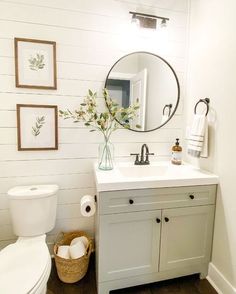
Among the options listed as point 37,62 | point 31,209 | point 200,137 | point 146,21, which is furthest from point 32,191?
point 146,21

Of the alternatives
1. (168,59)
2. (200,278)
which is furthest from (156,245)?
(168,59)

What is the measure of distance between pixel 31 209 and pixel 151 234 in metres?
0.90

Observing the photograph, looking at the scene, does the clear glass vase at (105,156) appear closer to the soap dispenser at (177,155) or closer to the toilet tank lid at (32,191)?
the toilet tank lid at (32,191)

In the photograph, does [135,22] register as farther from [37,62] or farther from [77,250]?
[77,250]

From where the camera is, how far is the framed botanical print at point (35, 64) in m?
1.59

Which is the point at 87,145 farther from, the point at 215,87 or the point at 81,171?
the point at 215,87

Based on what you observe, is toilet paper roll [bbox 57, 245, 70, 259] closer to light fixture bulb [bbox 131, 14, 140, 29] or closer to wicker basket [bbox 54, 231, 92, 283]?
wicker basket [bbox 54, 231, 92, 283]

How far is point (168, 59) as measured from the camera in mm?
1896

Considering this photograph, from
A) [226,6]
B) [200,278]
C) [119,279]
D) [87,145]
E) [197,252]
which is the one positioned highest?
[226,6]

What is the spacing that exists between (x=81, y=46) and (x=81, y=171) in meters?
1.06

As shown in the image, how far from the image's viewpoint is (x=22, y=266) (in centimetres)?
117

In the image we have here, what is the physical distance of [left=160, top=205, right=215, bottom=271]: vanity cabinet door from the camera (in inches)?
59.1

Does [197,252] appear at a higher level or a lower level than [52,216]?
lower

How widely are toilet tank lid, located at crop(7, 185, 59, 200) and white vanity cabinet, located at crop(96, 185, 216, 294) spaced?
17.5 inches
